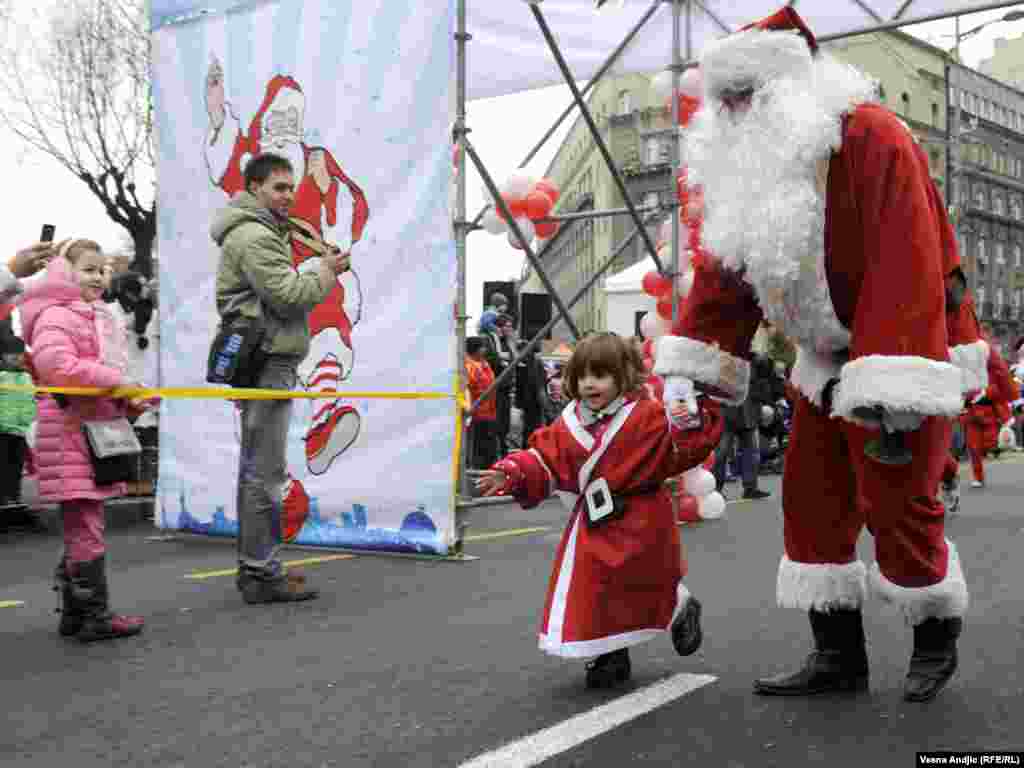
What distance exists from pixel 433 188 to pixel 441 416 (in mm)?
1215

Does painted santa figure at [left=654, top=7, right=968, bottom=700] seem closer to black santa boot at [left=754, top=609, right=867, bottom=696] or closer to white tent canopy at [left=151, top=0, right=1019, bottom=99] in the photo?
black santa boot at [left=754, top=609, right=867, bottom=696]

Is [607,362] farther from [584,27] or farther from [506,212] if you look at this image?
[584,27]

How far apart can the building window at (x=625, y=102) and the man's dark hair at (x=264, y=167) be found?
53848mm

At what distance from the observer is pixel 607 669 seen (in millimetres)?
3484

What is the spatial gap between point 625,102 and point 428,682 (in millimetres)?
57718

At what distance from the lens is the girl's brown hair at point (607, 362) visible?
3.59 metres

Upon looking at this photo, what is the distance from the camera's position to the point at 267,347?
5.24 meters

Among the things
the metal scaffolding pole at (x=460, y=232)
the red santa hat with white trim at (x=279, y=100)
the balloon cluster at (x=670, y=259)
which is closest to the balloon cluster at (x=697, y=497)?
the balloon cluster at (x=670, y=259)

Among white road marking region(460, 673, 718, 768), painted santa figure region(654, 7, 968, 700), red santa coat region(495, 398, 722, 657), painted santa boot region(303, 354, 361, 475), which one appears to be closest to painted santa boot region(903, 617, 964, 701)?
painted santa figure region(654, 7, 968, 700)

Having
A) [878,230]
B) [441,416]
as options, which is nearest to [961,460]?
[441,416]

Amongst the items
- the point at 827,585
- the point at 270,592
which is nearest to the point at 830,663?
the point at 827,585

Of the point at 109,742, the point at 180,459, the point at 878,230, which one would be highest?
the point at 878,230

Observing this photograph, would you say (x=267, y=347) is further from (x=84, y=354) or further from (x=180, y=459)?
(x=180, y=459)

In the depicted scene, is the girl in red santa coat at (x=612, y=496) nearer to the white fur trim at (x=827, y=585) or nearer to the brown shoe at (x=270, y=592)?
the white fur trim at (x=827, y=585)
